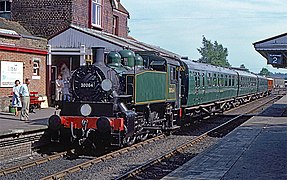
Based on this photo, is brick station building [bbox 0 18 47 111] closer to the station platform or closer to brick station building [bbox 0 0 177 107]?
brick station building [bbox 0 0 177 107]

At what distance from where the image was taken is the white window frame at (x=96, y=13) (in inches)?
1090

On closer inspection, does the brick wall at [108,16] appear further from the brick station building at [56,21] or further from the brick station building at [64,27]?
the brick station building at [56,21]

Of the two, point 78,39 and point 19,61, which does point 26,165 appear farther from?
point 78,39

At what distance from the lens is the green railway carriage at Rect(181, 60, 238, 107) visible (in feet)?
64.7

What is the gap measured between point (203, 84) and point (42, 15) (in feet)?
33.1

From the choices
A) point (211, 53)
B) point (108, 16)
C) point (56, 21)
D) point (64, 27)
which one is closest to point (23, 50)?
point (64, 27)

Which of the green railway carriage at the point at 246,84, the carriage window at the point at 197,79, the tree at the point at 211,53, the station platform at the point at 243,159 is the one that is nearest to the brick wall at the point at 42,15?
the carriage window at the point at 197,79

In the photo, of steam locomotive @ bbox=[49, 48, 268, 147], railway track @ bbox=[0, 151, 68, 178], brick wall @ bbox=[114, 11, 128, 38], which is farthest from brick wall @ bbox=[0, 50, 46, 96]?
brick wall @ bbox=[114, 11, 128, 38]

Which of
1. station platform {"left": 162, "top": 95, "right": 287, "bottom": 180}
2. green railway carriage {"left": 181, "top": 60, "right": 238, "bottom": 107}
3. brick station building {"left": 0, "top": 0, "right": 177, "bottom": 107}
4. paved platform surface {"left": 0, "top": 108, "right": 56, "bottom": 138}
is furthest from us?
brick station building {"left": 0, "top": 0, "right": 177, "bottom": 107}

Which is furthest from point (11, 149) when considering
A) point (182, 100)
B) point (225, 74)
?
point (225, 74)

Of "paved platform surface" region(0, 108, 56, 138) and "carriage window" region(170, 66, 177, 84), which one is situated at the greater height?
"carriage window" region(170, 66, 177, 84)

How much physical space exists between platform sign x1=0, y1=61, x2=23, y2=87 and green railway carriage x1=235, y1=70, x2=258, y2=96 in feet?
59.0

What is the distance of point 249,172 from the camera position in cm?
962

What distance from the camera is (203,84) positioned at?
22.7 metres
